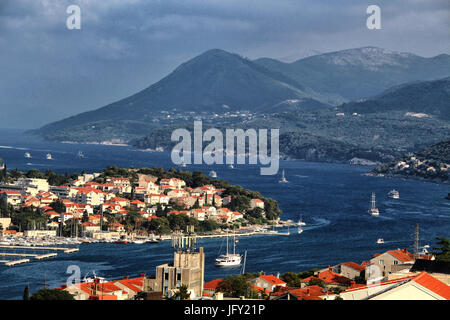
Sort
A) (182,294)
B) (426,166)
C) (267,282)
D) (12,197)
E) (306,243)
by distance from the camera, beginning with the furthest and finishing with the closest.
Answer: (426,166), (12,197), (306,243), (267,282), (182,294)

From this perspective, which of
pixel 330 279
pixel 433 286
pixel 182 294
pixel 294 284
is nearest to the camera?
pixel 433 286

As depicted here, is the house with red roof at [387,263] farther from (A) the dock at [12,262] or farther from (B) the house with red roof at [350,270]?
(A) the dock at [12,262]

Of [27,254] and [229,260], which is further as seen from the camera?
[27,254]

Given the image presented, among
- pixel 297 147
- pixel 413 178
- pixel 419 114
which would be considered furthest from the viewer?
pixel 419 114

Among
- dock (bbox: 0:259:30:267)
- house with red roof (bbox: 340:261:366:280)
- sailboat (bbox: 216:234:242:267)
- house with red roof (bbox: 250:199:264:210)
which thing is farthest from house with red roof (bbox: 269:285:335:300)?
house with red roof (bbox: 250:199:264:210)

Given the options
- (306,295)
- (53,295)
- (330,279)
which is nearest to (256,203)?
(330,279)

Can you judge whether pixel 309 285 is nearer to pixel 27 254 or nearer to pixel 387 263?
pixel 387 263

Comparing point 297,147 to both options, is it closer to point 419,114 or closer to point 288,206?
point 419,114
